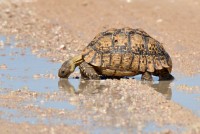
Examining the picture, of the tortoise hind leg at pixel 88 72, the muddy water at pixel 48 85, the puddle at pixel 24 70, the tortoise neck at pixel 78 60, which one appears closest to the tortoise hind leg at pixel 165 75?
the muddy water at pixel 48 85

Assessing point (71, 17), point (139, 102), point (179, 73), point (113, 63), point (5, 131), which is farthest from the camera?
point (71, 17)

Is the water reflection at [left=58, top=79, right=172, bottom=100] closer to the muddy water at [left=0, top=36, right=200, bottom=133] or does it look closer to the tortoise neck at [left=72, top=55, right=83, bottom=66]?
the muddy water at [left=0, top=36, right=200, bottom=133]

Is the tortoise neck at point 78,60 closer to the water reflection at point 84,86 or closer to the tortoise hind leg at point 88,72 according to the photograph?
the tortoise hind leg at point 88,72

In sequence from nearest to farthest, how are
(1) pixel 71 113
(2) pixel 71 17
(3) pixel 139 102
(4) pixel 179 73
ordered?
(1) pixel 71 113 < (3) pixel 139 102 < (4) pixel 179 73 < (2) pixel 71 17

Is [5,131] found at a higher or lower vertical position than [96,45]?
lower

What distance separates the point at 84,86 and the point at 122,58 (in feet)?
2.91

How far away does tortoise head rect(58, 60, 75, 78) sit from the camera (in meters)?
12.1

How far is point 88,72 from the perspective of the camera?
39.4 ft

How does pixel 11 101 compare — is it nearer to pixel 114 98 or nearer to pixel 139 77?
pixel 114 98

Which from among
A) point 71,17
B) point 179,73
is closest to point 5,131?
point 179,73

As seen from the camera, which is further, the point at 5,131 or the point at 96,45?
the point at 96,45

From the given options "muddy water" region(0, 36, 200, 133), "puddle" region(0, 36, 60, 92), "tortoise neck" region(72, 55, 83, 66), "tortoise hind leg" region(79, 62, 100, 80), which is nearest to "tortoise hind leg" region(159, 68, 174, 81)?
"muddy water" region(0, 36, 200, 133)

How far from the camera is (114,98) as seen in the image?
10.1 meters

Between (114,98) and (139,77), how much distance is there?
8.32ft
